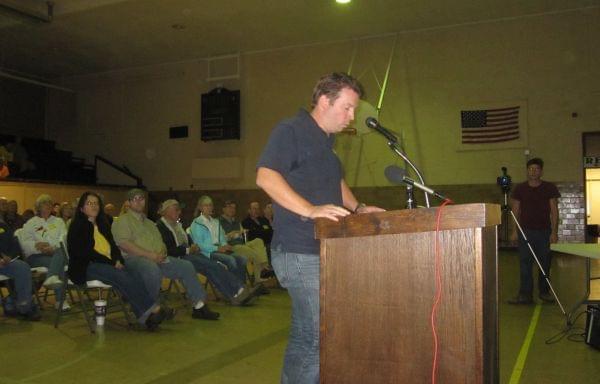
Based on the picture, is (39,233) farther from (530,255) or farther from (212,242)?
(530,255)

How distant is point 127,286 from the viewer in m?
4.93

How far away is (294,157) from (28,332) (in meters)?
3.94

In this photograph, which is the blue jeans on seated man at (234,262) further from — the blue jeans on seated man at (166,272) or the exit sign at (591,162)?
the exit sign at (591,162)

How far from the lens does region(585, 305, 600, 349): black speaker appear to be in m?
4.18

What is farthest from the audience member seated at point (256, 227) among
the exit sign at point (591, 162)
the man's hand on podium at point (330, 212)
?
A: the exit sign at point (591, 162)

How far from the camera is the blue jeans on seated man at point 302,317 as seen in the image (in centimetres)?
207

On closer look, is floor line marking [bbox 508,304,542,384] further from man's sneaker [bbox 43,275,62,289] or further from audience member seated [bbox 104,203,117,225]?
audience member seated [bbox 104,203,117,225]

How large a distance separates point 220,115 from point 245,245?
7.72m

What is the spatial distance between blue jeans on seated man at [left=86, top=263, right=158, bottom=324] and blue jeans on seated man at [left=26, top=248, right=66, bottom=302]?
0.48m

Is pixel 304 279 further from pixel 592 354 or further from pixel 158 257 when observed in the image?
pixel 158 257

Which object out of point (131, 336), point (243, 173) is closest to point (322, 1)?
point (243, 173)

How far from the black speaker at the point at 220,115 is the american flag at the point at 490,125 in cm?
582

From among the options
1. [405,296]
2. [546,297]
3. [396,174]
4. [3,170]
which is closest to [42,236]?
[396,174]

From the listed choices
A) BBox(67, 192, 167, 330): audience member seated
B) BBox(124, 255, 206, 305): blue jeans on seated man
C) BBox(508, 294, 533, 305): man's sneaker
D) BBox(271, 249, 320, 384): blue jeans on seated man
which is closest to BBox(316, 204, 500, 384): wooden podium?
BBox(271, 249, 320, 384): blue jeans on seated man
